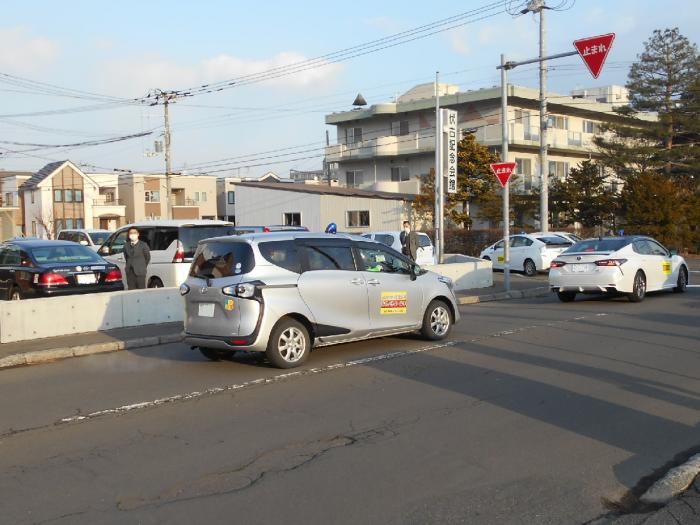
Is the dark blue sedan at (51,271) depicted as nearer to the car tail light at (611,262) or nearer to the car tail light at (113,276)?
the car tail light at (113,276)

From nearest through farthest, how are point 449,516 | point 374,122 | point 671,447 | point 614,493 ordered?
point 449,516
point 614,493
point 671,447
point 374,122

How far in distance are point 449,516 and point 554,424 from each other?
2469 mm

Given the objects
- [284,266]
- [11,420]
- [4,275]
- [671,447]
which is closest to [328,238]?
[284,266]

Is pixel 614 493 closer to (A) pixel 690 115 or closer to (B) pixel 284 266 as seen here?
(B) pixel 284 266

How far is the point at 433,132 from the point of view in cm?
4847

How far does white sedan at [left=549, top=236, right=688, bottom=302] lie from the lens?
53.9 ft

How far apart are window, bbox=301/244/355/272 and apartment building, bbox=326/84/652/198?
120 ft

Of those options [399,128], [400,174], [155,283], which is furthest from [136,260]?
[399,128]

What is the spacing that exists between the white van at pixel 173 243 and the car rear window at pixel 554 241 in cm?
1328

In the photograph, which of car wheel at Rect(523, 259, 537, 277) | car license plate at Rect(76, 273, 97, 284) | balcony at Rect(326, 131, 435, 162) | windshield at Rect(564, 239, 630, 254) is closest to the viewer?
car license plate at Rect(76, 273, 97, 284)

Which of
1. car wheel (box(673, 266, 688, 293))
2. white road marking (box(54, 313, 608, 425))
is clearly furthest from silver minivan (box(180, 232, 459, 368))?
car wheel (box(673, 266, 688, 293))

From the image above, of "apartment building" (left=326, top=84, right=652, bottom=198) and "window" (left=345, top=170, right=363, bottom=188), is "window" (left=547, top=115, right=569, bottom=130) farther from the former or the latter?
"window" (left=345, top=170, right=363, bottom=188)

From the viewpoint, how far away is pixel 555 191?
136 feet

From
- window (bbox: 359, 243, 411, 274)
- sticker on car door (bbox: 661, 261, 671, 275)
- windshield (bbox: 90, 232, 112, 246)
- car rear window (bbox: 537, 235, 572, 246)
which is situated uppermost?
windshield (bbox: 90, 232, 112, 246)
